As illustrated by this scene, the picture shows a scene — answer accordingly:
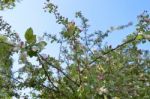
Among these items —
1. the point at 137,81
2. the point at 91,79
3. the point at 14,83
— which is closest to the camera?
the point at 91,79

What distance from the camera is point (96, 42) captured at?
272 inches

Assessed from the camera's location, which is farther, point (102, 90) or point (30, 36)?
point (102, 90)

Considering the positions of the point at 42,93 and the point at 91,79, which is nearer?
the point at 91,79

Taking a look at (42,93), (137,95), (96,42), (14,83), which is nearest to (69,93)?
(42,93)

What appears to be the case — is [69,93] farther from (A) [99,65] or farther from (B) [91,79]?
(A) [99,65]

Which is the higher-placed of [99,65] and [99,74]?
[99,65]

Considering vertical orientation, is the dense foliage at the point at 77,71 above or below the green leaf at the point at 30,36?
above

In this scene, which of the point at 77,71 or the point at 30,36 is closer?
the point at 30,36

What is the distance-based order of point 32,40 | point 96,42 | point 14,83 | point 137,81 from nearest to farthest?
point 32,40, point 137,81, point 14,83, point 96,42

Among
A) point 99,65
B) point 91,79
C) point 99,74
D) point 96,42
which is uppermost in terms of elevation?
point 96,42

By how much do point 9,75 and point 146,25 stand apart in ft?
7.64

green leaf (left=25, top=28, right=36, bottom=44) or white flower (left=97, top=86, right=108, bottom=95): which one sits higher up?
white flower (left=97, top=86, right=108, bottom=95)

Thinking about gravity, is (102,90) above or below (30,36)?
above

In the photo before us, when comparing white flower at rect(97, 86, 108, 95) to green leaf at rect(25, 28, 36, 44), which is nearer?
green leaf at rect(25, 28, 36, 44)
